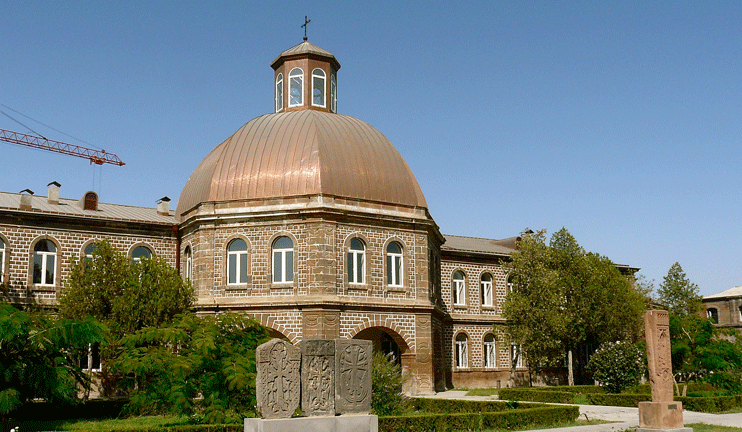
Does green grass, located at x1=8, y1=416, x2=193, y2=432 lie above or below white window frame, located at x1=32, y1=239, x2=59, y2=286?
below

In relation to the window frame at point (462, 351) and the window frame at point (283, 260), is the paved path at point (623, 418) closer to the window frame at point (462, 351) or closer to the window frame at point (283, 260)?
the window frame at point (283, 260)

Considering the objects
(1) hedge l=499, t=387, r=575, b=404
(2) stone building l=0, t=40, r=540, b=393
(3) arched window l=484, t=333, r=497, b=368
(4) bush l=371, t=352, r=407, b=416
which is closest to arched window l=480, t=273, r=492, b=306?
(3) arched window l=484, t=333, r=497, b=368

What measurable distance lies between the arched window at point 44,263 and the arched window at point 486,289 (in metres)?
24.0

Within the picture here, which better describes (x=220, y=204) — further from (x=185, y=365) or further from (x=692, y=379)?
(x=692, y=379)

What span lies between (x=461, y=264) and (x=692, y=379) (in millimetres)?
14142

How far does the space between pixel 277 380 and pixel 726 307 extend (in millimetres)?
69095

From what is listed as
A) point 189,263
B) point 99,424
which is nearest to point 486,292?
point 189,263

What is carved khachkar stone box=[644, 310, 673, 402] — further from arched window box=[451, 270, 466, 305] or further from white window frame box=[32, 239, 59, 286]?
white window frame box=[32, 239, 59, 286]

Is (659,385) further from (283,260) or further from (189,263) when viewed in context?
(189,263)

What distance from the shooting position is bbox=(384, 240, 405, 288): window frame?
113 ft

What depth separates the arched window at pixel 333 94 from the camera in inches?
1585

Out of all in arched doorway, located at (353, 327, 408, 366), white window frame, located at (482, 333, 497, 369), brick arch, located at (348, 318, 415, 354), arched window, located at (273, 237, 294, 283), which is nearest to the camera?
brick arch, located at (348, 318, 415, 354)

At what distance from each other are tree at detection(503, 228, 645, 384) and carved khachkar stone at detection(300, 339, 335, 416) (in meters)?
25.0

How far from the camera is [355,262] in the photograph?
33.3 m
